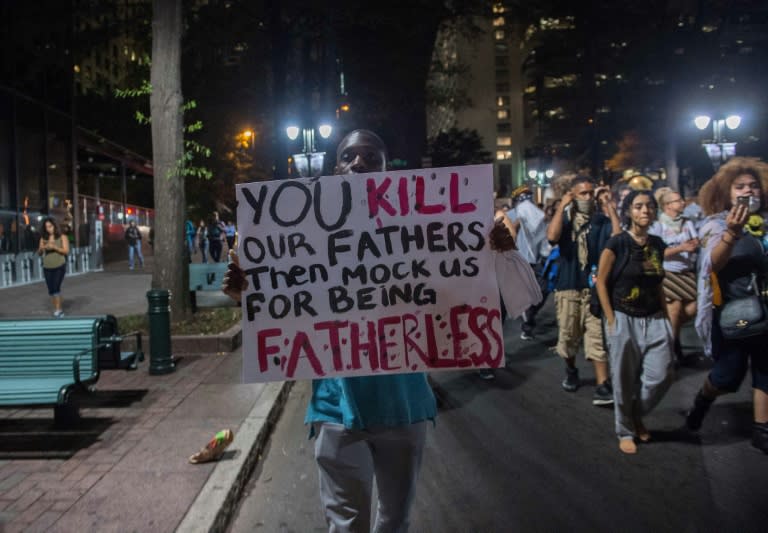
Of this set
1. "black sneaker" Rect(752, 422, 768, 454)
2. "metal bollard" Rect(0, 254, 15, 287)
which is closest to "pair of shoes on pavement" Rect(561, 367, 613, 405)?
"black sneaker" Rect(752, 422, 768, 454)

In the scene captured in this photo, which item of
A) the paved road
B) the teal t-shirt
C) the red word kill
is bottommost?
the paved road

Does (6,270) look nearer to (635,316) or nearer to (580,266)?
(580,266)

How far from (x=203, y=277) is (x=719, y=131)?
771 inches

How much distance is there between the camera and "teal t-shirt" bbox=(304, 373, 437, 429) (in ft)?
8.83

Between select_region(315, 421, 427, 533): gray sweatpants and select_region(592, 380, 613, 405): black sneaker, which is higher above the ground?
select_region(315, 421, 427, 533): gray sweatpants

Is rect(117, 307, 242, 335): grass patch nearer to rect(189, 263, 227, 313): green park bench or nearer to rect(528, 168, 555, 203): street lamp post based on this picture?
rect(189, 263, 227, 313): green park bench

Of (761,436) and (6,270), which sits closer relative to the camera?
(761,436)

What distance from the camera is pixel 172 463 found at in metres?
4.80

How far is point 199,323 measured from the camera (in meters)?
10.2

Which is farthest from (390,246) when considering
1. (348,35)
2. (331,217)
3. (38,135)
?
(348,35)

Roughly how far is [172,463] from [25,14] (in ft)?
58.7

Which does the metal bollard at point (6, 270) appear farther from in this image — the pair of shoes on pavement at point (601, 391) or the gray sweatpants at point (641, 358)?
the gray sweatpants at point (641, 358)

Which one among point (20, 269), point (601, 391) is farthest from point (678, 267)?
point (20, 269)

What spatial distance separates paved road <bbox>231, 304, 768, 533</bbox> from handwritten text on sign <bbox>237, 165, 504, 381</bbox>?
167 centimetres
